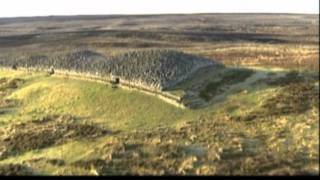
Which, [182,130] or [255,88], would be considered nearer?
[182,130]

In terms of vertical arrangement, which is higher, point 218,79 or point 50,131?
point 218,79

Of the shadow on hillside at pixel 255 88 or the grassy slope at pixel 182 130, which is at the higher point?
the shadow on hillside at pixel 255 88

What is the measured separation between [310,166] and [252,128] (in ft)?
23.0

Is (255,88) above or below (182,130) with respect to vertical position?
above

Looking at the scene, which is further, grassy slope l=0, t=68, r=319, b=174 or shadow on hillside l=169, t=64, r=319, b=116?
shadow on hillside l=169, t=64, r=319, b=116

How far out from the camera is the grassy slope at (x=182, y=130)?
33094 millimetres

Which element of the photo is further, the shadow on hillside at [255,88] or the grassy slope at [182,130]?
the shadow on hillside at [255,88]

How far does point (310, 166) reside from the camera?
3144 cm

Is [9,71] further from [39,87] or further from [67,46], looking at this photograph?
[67,46]

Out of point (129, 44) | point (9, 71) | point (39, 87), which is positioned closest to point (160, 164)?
point (39, 87)

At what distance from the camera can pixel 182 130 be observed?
129 ft

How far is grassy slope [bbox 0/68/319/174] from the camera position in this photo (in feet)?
109

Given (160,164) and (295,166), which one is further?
(160,164)

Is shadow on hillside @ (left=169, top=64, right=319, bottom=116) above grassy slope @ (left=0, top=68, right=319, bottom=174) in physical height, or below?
above
